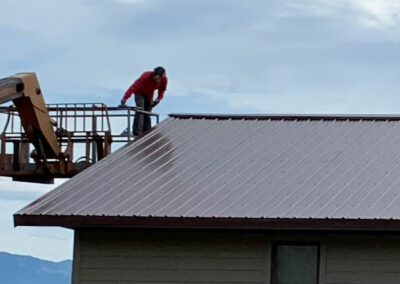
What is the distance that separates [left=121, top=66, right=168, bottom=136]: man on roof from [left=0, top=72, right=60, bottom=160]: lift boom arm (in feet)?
7.76

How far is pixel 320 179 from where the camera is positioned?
80.9 ft

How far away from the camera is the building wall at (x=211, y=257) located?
2308 centimetres

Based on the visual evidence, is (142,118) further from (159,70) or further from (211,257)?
(211,257)

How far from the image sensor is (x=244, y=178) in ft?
82.1

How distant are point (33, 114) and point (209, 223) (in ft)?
37.7

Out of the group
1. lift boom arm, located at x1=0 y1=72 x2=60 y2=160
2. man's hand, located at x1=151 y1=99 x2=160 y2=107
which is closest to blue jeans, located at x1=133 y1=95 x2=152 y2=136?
man's hand, located at x1=151 y1=99 x2=160 y2=107

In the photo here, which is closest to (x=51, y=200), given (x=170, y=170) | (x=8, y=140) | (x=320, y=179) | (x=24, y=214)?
(x=24, y=214)

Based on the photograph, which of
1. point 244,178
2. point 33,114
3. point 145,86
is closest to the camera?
point 244,178

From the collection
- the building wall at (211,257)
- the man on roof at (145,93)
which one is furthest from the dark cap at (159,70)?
the building wall at (211,257)

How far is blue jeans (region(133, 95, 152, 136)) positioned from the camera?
105 ft

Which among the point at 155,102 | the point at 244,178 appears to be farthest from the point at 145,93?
the point at 244,178

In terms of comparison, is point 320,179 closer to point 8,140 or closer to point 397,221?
point 397,221

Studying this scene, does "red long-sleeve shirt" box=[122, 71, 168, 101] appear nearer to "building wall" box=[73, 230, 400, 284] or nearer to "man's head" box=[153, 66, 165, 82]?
"man's head" box=[153, 66, 165, 82]

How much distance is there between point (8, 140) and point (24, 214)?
10442 mm
